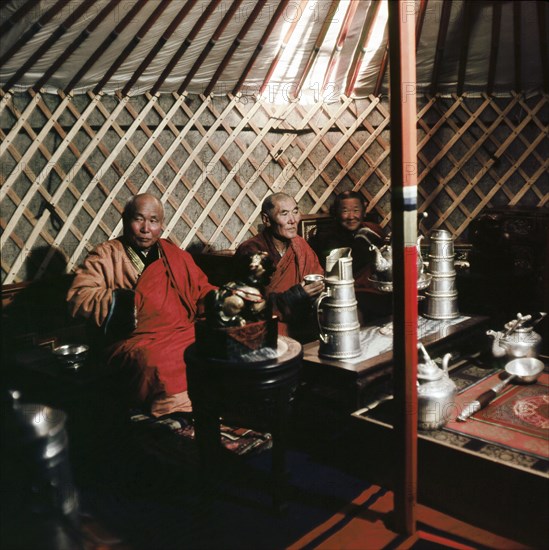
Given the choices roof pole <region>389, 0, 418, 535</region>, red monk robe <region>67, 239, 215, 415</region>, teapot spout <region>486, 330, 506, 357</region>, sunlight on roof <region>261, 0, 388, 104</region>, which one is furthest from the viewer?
sunlight on roof <region>261, 0, 388, 104</region>

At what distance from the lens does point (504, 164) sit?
3.61m

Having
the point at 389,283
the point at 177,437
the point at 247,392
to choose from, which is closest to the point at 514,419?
the point at 389,283

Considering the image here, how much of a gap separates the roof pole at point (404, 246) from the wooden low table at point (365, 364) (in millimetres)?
243

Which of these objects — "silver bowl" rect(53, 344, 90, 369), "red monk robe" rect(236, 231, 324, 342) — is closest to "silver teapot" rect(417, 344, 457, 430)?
"red monk robe" rect(236, 231, 324, 342)

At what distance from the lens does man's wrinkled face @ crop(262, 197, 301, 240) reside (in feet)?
8.18

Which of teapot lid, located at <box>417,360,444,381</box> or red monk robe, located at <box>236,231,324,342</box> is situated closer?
teapot lid, located at <box>417,360,444,381</box>

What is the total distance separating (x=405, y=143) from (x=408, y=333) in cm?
43

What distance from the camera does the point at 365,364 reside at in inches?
63.4

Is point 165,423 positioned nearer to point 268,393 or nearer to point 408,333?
point 268,393

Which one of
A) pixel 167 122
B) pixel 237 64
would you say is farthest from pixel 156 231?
pixel 237 64

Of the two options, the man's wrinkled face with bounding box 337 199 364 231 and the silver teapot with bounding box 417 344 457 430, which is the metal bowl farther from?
the man's wrinkled face with bounding box 337 199 364 231

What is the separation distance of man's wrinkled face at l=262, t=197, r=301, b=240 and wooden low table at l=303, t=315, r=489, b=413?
70 cm

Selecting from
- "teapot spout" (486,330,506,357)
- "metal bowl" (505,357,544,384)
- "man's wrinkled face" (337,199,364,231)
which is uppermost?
"man's wrinkled face" (337,199,364,231)

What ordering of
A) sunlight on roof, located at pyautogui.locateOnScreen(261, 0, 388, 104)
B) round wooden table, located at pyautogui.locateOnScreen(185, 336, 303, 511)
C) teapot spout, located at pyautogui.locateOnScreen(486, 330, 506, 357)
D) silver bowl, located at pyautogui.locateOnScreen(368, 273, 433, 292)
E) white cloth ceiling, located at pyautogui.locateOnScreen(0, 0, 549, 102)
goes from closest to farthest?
1. round wooden table, located at pyautogui.locateOnScreen(185, 336, 303, 511)
2. teapot spout, located at pyautogui.locateOnScreen(486, 330, 506, 357)
3. silver bowl, located at pyautogui.locateOnScreen(368, 273, 433, 292)
4. white cloth ceiling, located at pyautogui.locateOnScreen(0, 0, 549, 102)
5. sunlight on roof, located at pyautogui.locateOnScreen(261, 0, 388, 104)
